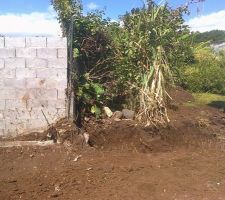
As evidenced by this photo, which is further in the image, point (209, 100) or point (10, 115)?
point (209, 100)

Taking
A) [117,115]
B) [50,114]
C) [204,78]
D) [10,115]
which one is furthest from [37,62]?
[204,78]

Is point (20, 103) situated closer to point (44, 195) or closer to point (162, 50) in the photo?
point (44, 195)

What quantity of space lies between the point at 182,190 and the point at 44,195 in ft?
5.96

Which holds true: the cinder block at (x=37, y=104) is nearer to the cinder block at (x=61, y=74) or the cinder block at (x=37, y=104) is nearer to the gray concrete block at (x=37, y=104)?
the gray concrete block at (x=37, y=104)

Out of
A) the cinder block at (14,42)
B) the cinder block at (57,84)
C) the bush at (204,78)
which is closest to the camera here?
the cinder block at (14,42)

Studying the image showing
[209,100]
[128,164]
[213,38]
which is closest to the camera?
[128,164]

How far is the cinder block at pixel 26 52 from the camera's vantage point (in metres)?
6.85

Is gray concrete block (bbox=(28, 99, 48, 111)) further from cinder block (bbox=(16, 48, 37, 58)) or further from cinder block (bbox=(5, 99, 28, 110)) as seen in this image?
cinder block (bbox=(16, 48, 37, 58))

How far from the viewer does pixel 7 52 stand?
6.85 meters

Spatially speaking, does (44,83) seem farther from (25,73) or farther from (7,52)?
(7,52)

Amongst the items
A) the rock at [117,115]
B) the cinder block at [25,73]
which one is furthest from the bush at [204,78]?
the cinder block at [25,73]

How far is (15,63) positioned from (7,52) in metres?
0.24

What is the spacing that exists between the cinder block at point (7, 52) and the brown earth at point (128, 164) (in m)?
1.49

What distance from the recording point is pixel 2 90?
6.93 m
